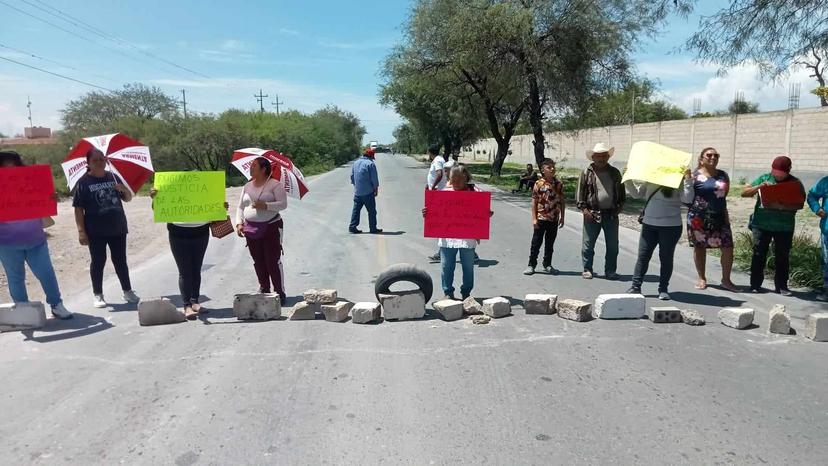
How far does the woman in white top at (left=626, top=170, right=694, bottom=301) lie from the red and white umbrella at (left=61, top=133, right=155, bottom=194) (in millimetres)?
5523

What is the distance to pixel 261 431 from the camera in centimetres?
358

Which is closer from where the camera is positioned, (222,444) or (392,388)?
(222,444)

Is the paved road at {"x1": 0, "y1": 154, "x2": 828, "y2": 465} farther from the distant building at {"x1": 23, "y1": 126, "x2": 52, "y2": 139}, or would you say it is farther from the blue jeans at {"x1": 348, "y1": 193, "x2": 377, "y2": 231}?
the distant building at {"x1": 23, "y1": 126, "x2": 52, "y2": 139}

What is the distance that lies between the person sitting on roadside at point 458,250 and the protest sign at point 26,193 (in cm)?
384

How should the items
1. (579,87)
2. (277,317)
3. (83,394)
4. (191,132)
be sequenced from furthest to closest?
1. (191,132)
2. (579,87)
3. (277,317)
4. (83,394)

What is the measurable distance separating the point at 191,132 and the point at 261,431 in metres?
38.1

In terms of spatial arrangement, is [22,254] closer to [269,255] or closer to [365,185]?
[269,255]

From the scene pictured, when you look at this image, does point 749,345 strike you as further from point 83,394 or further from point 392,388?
point 83,394

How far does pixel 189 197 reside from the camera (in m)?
5.94

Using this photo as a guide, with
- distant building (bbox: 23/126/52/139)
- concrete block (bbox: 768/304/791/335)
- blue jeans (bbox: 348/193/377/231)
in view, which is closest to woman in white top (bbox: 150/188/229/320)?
concrete block (bbox: 768/304/791/335)

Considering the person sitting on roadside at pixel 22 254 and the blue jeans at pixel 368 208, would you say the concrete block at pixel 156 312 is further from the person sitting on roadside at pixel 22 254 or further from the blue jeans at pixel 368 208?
the blue jeans at pixel 368 208

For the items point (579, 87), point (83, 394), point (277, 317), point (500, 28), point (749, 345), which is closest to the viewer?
point (83, 394)

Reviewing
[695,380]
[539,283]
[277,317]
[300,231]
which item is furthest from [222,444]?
[300,231]

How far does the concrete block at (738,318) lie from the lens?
5.58m
